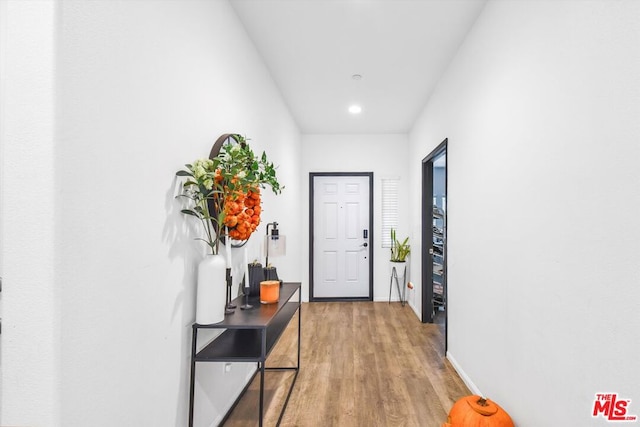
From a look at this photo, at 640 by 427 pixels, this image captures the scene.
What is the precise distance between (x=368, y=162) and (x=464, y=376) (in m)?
3.42

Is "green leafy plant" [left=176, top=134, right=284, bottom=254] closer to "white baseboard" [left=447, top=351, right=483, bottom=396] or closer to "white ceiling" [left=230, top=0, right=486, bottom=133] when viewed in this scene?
"white ceiling" [left=230, top=0, right=486, bottom=133]

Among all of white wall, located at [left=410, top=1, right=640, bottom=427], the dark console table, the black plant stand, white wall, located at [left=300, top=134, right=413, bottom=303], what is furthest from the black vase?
the black plant stand

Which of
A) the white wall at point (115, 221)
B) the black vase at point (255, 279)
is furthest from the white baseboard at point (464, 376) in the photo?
the white wall at point (115, 221)

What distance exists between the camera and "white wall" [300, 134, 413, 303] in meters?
5.19

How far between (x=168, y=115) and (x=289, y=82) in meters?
2.21

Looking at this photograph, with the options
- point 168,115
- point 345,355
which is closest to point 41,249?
point 168,115

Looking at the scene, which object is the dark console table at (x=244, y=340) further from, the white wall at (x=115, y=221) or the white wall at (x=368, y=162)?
the white wall at (x=368, y=162)

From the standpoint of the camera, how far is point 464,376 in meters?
2.53

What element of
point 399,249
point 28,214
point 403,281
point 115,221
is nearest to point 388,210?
point 399,249

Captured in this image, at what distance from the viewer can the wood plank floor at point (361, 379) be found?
2082 millimetres

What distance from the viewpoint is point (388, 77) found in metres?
3.24

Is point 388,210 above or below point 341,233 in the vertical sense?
above

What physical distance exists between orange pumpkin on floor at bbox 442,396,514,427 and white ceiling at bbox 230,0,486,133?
7.98 ft

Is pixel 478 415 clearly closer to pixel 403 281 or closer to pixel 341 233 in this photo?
pixel 403 281
